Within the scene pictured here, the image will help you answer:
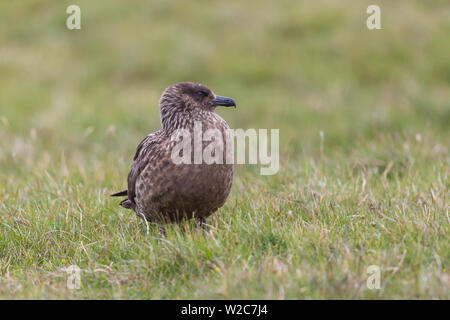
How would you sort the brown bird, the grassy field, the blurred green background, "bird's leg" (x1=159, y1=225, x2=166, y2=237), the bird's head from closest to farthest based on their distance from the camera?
the grassy field → the brown bird → "bird's leg" (x1=159, y1=225, x2=166, y2=237) → the bird's head → the blurred green background

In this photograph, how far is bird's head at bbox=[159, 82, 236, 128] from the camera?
4.12 metres

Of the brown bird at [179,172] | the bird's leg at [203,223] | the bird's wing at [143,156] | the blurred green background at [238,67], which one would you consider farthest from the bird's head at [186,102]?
the blurred green background at [238,67]

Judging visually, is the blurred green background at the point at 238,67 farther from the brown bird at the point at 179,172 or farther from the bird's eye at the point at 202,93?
the bird's eye at the point at 202,93

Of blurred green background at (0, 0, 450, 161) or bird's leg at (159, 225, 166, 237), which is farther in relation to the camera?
blurred green background at (0, 0, 450, 161)

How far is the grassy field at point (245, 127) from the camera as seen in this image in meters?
3.29

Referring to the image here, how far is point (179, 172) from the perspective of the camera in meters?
3.81

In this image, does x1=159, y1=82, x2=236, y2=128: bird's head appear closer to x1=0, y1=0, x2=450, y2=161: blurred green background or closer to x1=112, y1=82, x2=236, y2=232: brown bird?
x1=112, y1=82, x2=236, y2=232: brown bird

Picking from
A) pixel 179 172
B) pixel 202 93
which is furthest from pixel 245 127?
pixel 179 172

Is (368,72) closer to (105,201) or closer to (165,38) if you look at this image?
(165,38)

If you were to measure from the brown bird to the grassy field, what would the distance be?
16 cm

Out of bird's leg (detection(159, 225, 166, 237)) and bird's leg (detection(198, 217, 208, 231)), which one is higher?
bird's leg (detection(198, 217, 208, 231))

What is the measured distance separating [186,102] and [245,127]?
Result: 14.7ft

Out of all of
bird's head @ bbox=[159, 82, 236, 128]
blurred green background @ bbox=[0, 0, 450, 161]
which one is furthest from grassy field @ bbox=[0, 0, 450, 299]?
bird's head @ bbox=[159, 82, 236, 128]
